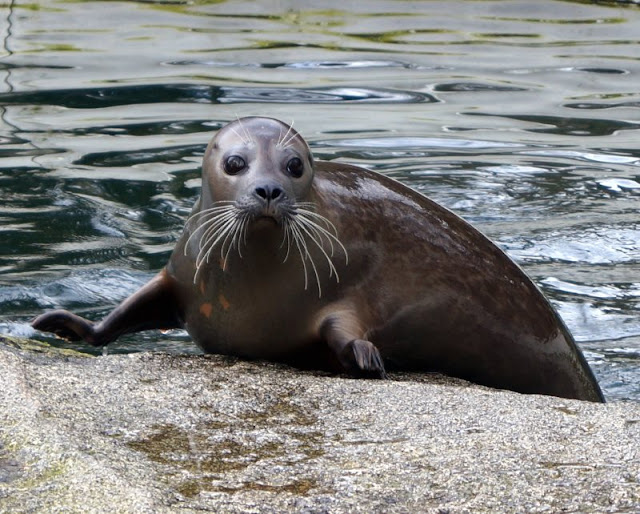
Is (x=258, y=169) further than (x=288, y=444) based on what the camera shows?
Yes

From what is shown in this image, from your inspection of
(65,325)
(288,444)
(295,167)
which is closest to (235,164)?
(295,167)

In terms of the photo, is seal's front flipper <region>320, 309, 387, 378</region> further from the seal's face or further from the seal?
the seal's face

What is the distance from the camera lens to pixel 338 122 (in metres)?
9.84

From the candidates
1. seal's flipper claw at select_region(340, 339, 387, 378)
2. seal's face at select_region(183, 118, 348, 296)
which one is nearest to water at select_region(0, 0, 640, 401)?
seal's face at select_region(183, 118, 348, 296)

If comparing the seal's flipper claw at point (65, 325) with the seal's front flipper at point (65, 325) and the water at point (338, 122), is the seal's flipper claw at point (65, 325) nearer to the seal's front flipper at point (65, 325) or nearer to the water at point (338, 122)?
the seal's front flipper at point (65, 325)

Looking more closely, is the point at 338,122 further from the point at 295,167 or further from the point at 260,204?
the point at 260,204

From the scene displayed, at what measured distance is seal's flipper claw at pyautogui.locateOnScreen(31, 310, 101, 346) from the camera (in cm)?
450

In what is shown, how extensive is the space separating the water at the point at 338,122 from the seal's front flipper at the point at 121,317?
0.71 meters

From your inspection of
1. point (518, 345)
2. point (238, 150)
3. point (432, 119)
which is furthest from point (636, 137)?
point (238, 150)

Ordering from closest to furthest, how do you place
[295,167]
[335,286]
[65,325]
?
[295,167]
[335,286]
[65,325]

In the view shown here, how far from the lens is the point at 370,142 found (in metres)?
9.25

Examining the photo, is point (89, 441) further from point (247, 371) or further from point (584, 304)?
point (584, 304)

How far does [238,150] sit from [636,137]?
6.02 m

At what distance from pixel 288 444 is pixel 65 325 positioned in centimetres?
156
